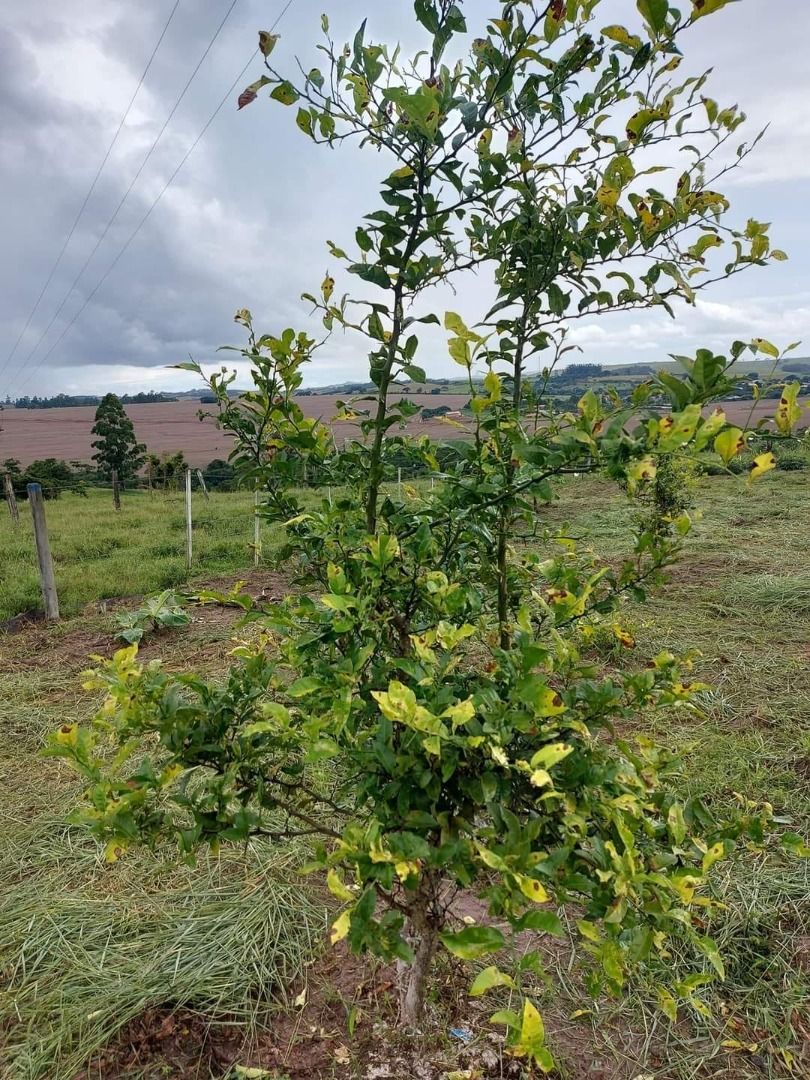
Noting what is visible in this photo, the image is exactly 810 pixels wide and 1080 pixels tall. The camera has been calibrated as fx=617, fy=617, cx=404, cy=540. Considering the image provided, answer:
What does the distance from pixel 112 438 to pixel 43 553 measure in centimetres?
1690

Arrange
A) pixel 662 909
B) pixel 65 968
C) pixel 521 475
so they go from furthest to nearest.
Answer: pixel 65 968, pixel 521 475, pixel 662 909

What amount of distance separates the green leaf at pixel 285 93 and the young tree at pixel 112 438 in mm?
21263

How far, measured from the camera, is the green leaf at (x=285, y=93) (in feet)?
3.90

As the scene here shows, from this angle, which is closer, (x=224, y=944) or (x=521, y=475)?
(x=521, y=475)

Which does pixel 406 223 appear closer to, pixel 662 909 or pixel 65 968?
pixel 662 909

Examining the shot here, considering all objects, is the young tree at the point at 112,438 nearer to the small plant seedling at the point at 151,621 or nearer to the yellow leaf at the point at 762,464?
the small plant seedling at the point at 151,621

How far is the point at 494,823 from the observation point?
1112mm

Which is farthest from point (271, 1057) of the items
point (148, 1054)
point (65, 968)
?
point (65, 968)

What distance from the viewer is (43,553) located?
569 cm

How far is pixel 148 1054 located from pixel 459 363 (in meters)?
2.04

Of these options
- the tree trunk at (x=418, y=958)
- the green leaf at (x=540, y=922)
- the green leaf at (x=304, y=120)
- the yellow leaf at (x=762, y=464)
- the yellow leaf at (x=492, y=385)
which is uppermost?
the green leaf at (x=304, y=120)

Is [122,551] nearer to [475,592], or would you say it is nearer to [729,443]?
[475,592]

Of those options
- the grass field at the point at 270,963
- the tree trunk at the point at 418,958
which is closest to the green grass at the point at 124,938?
the grass field at the point at 270,963

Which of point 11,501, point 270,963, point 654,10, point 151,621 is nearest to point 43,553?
point 151,621
